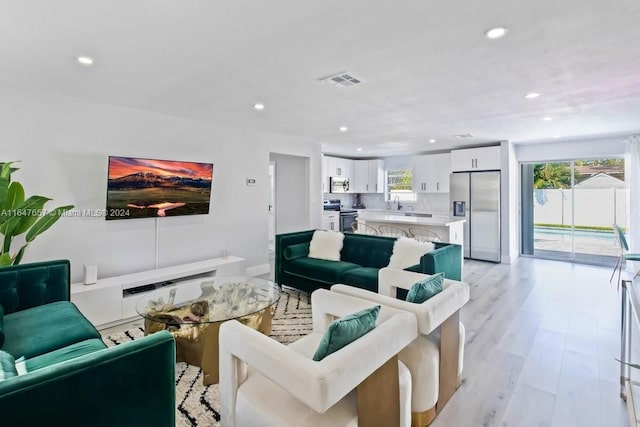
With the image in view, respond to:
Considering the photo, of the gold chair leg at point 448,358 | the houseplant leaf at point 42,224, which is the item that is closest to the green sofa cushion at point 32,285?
the houseplant leaf at point 42,224

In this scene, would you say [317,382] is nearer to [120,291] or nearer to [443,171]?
[120,291]

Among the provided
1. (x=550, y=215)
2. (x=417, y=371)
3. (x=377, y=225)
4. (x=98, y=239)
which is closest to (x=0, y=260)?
(x=98, y=239)

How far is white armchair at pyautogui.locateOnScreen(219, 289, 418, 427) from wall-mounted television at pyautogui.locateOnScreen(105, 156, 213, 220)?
2985 mm

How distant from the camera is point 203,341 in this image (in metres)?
2.45

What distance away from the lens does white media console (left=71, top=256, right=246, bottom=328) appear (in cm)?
330

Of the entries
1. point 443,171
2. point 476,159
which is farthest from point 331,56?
point 443,171

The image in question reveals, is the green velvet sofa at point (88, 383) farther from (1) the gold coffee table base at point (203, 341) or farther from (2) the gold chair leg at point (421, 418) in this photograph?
(2) the gold chair leg at point (421, 418)

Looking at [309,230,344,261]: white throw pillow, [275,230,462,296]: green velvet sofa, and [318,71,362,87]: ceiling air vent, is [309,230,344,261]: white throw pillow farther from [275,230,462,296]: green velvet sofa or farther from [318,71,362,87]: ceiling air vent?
[318,71,362,87]: ceiling air vent

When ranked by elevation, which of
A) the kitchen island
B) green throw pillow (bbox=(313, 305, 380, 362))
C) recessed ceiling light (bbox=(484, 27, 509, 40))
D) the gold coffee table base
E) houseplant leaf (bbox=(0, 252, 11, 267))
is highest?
recessed ceiling light (bbox=(484, 27, 509, 40))

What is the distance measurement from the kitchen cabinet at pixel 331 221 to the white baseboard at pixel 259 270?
→ 2741 mm

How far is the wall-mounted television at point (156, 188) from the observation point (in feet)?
12.6

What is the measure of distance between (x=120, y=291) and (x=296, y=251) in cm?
219

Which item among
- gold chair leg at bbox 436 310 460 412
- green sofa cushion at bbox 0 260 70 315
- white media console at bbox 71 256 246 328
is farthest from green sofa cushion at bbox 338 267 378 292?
green sofa cushion at bbox 0 260 70 315

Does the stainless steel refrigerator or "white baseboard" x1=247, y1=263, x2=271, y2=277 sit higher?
the stainless steel refrigerator
